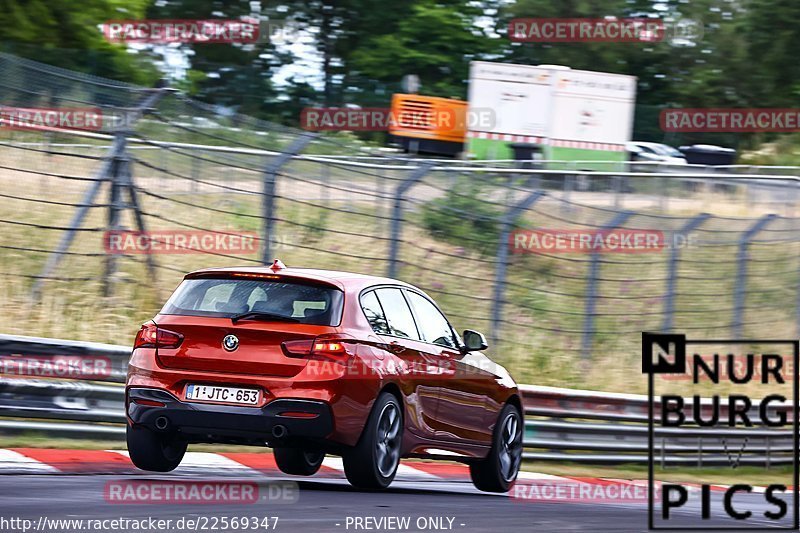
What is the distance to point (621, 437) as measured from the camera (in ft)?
48.9

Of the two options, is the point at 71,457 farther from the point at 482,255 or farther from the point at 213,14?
the point at 213,14

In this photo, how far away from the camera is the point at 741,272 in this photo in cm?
1859

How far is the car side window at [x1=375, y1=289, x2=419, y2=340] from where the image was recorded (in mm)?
9711

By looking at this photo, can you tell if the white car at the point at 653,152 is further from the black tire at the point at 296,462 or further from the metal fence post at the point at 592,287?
the black tire at the point at 296,462

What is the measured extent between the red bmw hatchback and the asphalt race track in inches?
13.2

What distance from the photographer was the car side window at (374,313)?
9.36m

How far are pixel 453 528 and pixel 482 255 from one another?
28.7 feet

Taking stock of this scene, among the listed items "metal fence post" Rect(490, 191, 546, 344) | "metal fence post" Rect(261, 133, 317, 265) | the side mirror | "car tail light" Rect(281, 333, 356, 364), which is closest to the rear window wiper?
"car tail light" Rect(281, 333, 356, 364)

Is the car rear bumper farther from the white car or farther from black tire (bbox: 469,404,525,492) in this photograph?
the white car

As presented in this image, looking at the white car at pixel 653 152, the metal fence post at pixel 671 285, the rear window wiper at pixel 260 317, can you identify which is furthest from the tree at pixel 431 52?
the rear window wiper at pixel 260 317

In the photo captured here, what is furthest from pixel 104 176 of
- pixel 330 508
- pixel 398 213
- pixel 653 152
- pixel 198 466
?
pixel 653 152

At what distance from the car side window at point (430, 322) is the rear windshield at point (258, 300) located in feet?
4.04

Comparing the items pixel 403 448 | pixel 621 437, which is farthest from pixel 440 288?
pixel 403 448

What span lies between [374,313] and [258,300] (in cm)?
83
